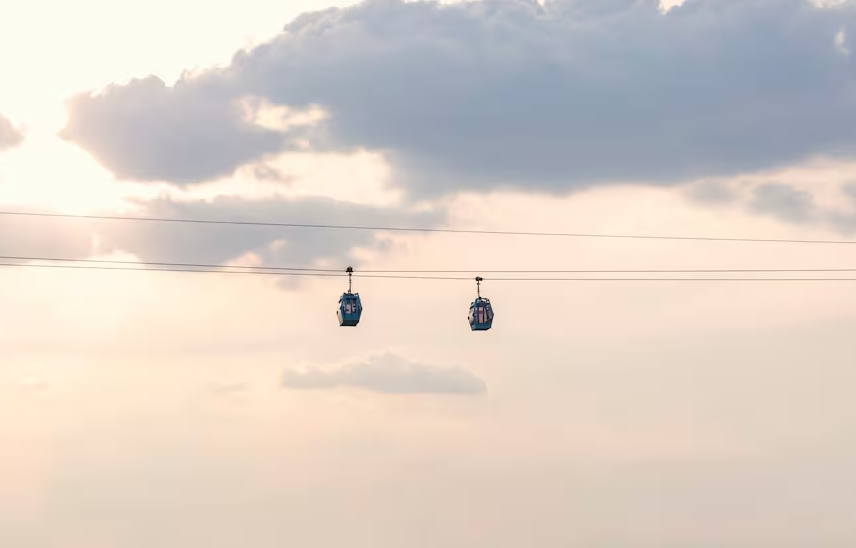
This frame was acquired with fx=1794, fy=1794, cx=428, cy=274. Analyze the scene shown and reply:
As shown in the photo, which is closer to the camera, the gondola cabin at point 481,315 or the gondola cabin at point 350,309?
the gondola cabin at point 350,309

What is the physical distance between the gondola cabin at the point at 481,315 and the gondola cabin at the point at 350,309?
411 inches

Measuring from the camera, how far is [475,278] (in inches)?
5851

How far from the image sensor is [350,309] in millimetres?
152125

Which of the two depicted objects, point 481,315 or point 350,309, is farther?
point 481,315

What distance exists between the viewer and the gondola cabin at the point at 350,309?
15162cm

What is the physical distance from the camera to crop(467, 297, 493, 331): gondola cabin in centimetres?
15612

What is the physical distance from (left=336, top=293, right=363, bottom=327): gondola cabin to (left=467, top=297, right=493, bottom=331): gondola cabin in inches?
411

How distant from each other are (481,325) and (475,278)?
8.69 metres

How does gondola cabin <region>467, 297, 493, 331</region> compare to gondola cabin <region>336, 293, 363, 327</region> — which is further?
gondola cabin <region>467, 297, 493, 331</region>

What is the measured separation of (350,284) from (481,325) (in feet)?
44.3

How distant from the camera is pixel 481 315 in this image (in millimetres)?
156250

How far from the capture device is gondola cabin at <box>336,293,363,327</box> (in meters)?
152

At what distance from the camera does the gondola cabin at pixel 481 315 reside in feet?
512

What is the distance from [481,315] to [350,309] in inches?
472
